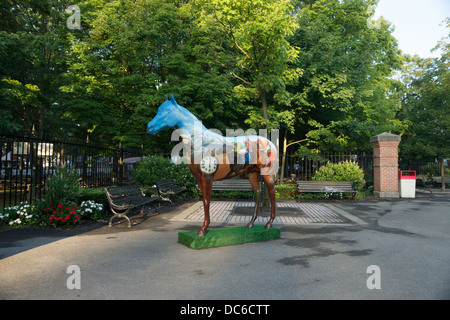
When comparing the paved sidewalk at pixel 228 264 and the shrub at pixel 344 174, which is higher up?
the shrub at pixel 344 174

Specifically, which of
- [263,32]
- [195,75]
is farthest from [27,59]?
[263,32]

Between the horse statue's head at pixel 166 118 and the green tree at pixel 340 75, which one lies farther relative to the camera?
the green tree at pixel 340 75

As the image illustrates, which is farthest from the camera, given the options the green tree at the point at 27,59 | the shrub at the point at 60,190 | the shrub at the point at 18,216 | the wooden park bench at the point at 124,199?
the green tree at the point at 27,59

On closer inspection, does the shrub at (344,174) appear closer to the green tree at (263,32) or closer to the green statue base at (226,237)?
the green tree at (263,32)

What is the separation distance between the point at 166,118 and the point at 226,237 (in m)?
2.68

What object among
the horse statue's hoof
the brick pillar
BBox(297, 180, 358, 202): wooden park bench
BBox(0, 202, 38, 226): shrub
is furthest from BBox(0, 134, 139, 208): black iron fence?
the brick pillar

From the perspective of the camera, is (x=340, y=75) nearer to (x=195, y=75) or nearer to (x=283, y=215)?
(x=195, y=75)

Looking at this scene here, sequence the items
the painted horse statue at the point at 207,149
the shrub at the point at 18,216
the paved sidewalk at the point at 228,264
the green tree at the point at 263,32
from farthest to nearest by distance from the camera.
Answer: the green tree at the point at 263,32, the shrub at the point at 18,216, the painted horse statue at the point at 207,149, the paved sidewalk at the point at 228,264

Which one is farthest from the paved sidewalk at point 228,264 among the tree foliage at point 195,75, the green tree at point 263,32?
the tree foliage at point 195,75

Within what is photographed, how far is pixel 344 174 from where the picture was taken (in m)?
13.8

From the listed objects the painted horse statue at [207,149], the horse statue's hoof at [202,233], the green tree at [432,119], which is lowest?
the horse statue's hoof at [202,233]

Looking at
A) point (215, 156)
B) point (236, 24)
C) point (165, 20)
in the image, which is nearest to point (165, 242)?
point (215, 156)

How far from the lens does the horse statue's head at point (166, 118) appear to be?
5.23 m

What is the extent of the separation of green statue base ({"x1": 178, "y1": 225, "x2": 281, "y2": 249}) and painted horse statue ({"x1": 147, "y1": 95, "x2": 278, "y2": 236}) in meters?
0.19
